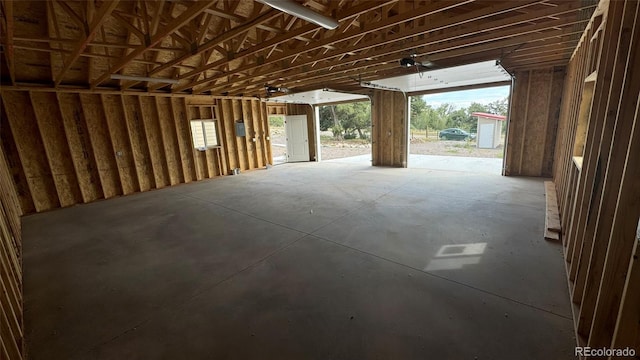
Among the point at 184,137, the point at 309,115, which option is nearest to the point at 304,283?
the point at 184,137

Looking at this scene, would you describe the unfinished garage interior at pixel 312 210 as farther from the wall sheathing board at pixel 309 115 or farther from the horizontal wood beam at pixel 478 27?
the wall sheathing board at pixel 309 115

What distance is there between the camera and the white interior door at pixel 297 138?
1166 cm

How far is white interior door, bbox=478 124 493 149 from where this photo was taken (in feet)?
54.2

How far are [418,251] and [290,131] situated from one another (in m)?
9.38

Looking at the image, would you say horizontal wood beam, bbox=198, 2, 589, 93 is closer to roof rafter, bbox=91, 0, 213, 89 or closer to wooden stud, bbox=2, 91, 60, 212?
roof rafter, bbox=91, 0, 213, 89

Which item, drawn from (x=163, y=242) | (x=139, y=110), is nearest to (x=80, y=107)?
(x=139, y=110)

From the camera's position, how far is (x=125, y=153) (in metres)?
7.11

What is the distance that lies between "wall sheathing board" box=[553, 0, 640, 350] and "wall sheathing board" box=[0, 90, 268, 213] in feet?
29.2

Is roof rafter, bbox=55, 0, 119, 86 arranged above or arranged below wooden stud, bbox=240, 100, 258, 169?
above

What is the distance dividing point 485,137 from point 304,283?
A: 18.0 m

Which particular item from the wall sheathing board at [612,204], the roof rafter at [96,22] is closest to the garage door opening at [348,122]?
the roof rafter at [96,22]

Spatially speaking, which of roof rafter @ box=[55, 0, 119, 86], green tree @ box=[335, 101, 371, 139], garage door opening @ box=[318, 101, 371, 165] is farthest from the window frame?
green tree @ box=[335, 101, 371, 139]

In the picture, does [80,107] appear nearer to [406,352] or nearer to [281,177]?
[281,177]

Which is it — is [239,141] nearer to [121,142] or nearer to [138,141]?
[138,141]
